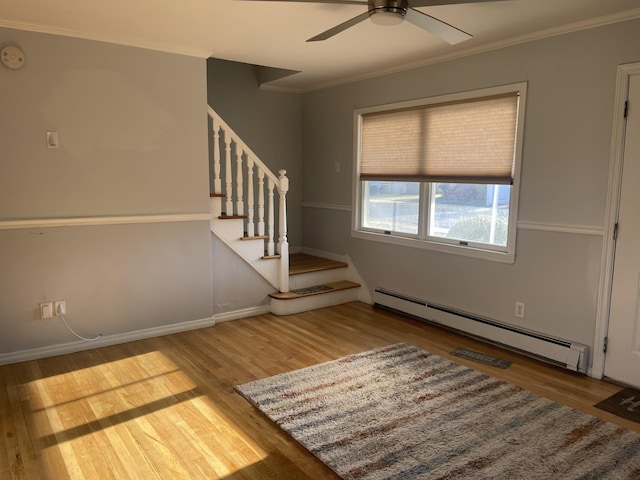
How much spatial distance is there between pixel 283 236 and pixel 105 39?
2.22 m

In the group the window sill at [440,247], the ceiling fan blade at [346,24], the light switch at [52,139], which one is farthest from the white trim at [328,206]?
the light switch at [52,139]

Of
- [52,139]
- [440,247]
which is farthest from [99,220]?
[440,247]

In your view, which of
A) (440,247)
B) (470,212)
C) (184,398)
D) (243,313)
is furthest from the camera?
(243,313)

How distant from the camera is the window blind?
3609mm

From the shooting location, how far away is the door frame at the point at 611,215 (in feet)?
9.66

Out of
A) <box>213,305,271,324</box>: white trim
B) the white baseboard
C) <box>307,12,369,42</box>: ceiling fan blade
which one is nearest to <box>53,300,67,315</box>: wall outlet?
the white baseboard

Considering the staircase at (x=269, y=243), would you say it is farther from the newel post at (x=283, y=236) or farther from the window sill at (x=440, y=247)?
the window sill at (x=440, y=247)

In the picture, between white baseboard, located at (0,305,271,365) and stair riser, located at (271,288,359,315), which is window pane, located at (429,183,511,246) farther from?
white baseboard, located at (0,305,271,365)

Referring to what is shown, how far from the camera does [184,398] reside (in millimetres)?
2857

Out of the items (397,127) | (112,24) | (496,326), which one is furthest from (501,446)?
(112,24)

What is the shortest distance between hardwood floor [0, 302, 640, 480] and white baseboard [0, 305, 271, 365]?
0.07 m

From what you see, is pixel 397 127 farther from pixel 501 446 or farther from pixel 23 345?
pixel 23 345

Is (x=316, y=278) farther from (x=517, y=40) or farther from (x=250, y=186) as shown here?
(x=517, y=40)

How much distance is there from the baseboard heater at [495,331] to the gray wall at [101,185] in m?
1.88
